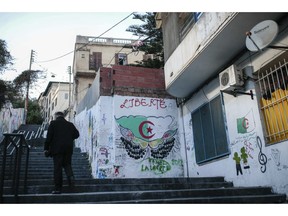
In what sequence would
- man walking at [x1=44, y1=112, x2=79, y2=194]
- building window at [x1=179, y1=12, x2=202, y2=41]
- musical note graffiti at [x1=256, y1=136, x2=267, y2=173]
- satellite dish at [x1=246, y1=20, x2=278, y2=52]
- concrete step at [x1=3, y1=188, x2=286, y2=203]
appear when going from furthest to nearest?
building window at [x1=179, y1=12, x2=202, y2=41], musical note graffiti at [x1=256, y1=136, x2=267, y2=173], man walking at [x1=44, y1=112, x2=79, y2=194], satellite dish at [x1=246, y1=20, x2=278, y2=52], concrete step at [x1=3, y1=188, x2=286, y2=203]

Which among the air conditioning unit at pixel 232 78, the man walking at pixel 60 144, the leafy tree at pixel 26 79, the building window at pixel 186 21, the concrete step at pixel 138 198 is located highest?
the leafy tree at pixel 26 79

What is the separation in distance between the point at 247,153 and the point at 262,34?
8.69 feet

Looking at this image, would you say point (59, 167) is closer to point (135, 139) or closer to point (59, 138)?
point (59, 138)

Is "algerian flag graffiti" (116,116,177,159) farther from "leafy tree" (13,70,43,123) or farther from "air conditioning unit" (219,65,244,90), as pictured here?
"leafy tree" (13,70,43,123)

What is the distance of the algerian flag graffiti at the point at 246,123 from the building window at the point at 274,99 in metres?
0.28

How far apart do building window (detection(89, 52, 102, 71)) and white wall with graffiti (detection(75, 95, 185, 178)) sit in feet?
50.3

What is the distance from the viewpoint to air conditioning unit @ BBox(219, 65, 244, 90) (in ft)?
21.0

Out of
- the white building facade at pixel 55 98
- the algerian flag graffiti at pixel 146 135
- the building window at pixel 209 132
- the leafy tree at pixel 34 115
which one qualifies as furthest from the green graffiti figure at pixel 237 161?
the white building facade at pixel 55 98

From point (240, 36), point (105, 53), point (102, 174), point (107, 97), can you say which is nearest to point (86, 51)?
point (105, 53)

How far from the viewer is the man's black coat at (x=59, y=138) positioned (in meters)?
5.20

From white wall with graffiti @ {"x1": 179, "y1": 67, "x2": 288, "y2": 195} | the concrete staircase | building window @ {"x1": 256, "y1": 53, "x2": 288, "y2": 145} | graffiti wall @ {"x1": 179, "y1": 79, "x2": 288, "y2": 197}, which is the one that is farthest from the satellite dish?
the concrete staircase

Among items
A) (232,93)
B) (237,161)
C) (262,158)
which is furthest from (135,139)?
(262,158)

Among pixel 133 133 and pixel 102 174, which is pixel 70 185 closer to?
pixel 102 174

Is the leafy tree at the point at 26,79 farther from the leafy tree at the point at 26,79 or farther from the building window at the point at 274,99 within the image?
the building window at the point at 274,99
